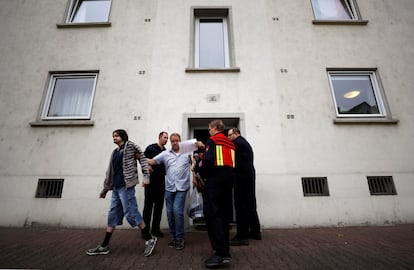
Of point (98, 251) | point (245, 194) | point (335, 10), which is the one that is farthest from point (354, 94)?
point (98, 251)

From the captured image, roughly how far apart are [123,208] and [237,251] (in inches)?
73.9

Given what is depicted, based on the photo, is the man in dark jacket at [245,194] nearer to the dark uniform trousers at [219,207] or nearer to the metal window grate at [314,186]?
the dark uniform trousers at [219,207]

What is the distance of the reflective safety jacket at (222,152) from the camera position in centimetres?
269

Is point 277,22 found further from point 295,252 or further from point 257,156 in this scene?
point 295,252

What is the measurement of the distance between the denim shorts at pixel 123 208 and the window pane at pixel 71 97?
11.0ft

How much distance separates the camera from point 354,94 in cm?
575

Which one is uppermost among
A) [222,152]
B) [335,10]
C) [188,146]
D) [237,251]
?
[335,10]

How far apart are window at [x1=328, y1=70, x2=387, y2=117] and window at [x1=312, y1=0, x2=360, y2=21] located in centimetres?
209

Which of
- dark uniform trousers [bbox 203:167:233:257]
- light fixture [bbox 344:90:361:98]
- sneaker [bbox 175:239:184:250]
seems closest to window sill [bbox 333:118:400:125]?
light fixture [bbox 344:90:361:98]

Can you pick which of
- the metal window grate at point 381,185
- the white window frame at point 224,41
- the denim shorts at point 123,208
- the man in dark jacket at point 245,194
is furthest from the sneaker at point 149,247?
the metal window grate at point 381,185

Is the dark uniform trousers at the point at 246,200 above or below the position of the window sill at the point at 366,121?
below

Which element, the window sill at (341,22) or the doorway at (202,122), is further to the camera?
the window sill at (341,22)

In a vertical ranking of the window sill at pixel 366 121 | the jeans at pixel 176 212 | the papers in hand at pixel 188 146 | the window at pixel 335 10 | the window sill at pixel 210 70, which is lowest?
the jeans at pixel 176 212

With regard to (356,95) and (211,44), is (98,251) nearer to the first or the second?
(211,44)
